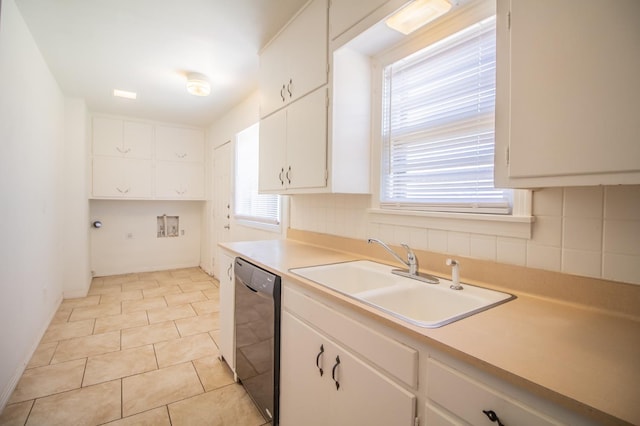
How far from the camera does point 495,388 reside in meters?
0.70

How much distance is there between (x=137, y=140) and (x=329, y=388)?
500cm

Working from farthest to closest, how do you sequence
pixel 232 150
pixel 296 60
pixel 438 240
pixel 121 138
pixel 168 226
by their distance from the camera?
pixel 168 226 < pixel 121 138 < pixel 232 150 < pixel 296 60 < pixel 438 240

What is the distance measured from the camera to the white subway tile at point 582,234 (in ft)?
3.40

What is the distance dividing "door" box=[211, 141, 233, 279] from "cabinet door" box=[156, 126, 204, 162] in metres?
0.55

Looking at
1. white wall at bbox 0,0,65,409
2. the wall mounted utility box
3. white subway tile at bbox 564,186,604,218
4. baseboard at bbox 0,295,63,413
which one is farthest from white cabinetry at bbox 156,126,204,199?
white subway tile at bbox 564,186,604,218

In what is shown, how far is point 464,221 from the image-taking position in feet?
4.64

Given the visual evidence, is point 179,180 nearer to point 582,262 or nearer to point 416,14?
point 416,14

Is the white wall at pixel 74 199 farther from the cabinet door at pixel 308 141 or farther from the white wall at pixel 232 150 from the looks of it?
the cabinet door at pixel 308 141

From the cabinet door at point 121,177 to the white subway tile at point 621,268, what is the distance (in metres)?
5.45

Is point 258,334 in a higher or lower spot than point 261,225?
lower

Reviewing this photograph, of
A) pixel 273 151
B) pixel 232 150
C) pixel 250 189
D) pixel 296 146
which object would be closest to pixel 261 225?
pixel 250 189

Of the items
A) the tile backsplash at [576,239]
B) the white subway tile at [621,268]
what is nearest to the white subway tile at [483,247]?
the tile backsplash at [576,239]

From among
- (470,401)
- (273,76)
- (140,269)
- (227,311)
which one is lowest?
(140,269)

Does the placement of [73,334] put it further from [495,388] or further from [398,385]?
[495,388]
